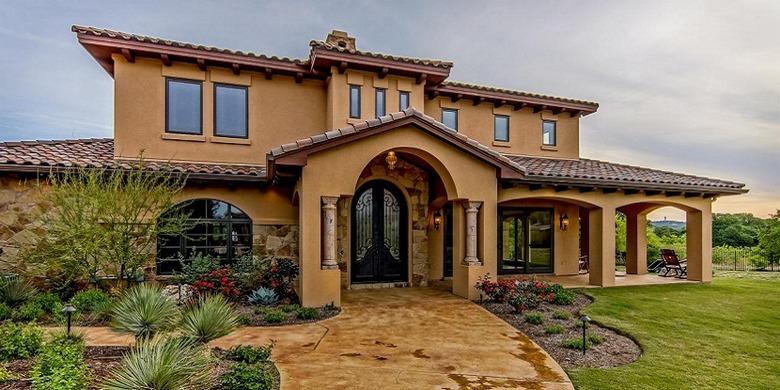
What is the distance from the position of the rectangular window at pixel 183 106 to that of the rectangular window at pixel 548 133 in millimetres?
12296

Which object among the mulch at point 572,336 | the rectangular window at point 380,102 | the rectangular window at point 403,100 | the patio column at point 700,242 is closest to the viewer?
the mulch at point 572,336

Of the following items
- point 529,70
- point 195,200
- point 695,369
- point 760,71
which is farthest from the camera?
point 529,70

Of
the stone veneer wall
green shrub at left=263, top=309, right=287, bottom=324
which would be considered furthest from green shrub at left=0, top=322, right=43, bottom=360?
the stone veneer wall

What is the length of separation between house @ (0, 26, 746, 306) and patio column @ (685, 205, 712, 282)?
0.04 meters

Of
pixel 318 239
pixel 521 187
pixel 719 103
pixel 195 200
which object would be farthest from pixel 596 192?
pixel 195 200

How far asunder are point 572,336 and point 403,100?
8.32m

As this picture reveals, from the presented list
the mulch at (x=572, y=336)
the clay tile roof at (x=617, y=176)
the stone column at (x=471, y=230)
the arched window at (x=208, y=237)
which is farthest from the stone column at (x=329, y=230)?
the clay tile roof at (x=617, y=176)

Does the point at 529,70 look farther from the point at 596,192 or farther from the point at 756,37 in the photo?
the point at 596,192

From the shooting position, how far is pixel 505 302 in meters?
9.73

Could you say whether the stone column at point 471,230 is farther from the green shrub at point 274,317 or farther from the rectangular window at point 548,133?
the rectangular window at point 548,133

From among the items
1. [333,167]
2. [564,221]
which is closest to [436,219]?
[333,167]

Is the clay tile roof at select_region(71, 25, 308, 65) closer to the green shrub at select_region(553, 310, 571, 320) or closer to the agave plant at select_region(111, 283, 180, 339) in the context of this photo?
the agave plant at select_region(111, 283, 180, 339)

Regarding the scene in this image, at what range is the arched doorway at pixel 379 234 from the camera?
12086 mm

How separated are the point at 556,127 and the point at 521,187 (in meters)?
5.42
